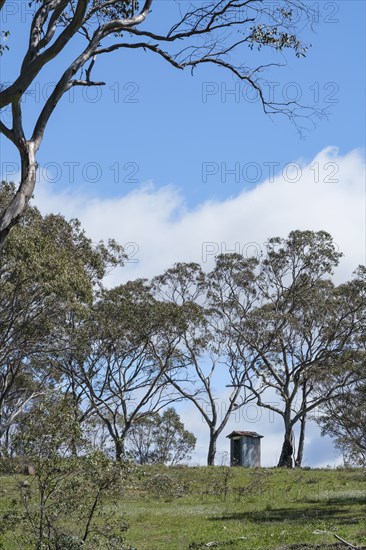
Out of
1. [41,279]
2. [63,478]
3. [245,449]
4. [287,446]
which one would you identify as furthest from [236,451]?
[63,478]

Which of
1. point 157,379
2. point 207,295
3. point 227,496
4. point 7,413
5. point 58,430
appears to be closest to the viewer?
point 58,430

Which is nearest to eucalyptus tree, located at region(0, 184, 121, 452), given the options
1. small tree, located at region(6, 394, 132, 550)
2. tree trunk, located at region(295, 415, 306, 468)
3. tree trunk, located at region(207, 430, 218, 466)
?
tree trunk, located at region(207, 430, 218, 466)

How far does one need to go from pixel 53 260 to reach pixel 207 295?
63.3 feet

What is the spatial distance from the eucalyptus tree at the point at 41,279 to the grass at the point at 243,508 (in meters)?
6.34

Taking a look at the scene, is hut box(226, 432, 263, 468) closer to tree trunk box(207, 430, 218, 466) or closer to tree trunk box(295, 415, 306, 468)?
tree trunk box(207, 430, 218, 466)

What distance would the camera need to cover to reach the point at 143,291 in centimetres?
4547

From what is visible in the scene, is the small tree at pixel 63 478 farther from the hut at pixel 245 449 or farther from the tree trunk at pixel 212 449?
the tree trunk at pixel 212 449

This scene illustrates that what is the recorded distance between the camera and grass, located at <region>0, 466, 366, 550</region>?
16.9 meters

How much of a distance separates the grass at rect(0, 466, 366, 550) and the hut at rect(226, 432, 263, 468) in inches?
392

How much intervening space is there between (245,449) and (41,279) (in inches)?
762

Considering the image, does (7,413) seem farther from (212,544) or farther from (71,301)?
(212,544)

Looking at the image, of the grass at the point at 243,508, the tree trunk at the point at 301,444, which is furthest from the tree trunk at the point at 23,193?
the tree trunk at the point at 301,444

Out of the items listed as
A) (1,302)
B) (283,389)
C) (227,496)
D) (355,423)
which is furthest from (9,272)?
(355,423)

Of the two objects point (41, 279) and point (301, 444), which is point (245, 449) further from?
point (41, 279)
